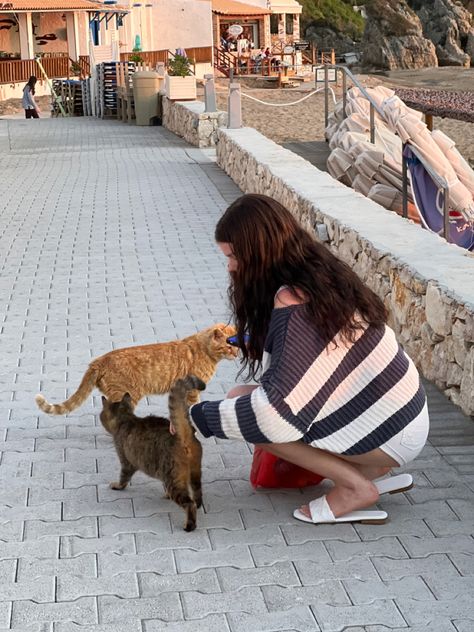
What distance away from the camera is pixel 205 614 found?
3.45 metres

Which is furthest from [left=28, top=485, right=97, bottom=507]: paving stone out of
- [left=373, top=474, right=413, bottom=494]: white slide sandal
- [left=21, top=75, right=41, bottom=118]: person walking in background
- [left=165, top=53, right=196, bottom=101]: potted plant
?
[left=21, top=75, right=41, bottom=118]: person walking in background

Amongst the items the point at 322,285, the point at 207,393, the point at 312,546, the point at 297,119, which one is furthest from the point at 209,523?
the point at 297,119

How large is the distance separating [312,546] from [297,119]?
21915 millimetres

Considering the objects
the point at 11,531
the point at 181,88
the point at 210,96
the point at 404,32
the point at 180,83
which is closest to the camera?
the point at 11,531

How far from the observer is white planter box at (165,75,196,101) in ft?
72.9

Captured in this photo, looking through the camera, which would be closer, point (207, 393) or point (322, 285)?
point (322, 285)

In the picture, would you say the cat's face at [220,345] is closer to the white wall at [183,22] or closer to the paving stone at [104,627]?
the paving stone at [104,627]

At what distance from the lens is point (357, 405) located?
4000 millimetres

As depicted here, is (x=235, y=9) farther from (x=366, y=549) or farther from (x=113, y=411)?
(x=366, y=549)

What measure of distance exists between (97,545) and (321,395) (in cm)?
94

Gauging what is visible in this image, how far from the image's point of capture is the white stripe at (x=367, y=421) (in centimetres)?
401

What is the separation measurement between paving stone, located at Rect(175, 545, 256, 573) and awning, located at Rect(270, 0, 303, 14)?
5971 centimetres

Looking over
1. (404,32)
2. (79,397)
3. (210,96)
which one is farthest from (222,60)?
(79,397)

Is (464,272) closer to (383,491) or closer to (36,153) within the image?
(383,491)
